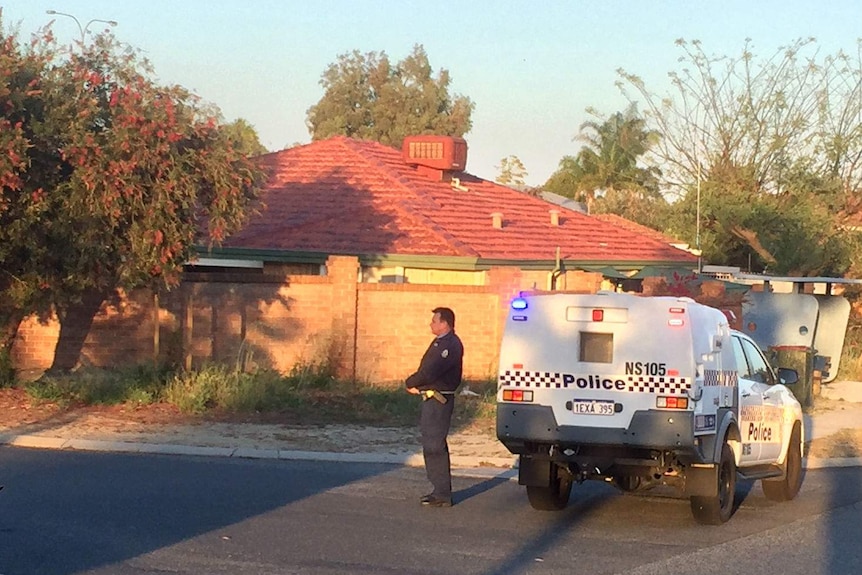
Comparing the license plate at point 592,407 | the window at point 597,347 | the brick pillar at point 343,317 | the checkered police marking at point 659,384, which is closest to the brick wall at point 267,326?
the brick pillar at point 343,317

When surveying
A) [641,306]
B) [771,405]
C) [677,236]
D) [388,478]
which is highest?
[677,236]

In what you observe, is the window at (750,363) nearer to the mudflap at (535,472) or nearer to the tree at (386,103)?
the mudflap at (535,472)

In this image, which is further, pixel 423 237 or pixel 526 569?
pixel 423 237

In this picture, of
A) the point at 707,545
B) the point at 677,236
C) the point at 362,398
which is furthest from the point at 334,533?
the point at 677,236

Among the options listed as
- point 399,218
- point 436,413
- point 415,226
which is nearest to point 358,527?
point 436,413

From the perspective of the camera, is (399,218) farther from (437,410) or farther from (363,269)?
(437,410)

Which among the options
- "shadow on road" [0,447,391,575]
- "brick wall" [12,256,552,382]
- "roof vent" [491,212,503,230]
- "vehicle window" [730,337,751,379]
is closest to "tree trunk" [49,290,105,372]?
"brick wall" [12,256,552,382]

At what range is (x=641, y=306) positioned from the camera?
403 inches

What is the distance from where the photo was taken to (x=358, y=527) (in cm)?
1002

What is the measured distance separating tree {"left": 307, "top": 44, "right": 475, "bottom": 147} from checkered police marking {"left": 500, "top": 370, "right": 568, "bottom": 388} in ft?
166

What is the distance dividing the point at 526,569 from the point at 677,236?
29.8m

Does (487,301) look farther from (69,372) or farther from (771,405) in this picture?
(771,405)

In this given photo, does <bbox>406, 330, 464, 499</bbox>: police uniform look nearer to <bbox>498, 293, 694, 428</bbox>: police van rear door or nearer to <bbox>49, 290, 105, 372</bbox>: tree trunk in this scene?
<bbox>498, 293, 694, 428</bbox>: police van rear door

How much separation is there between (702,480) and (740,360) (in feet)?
5.64
